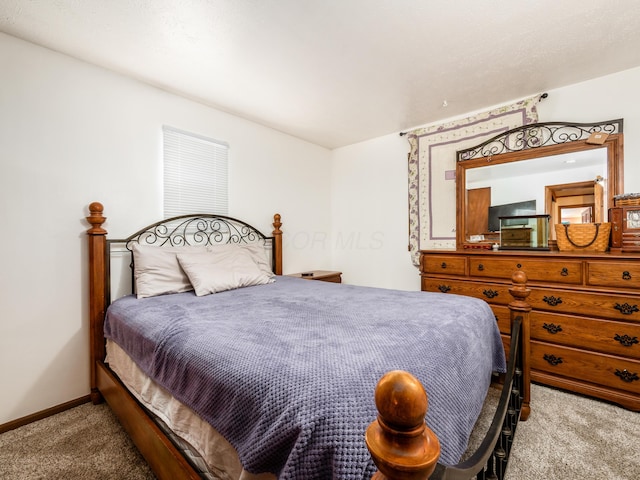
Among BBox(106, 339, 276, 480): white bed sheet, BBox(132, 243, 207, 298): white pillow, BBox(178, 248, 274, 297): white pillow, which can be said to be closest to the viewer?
BBox(106, 339, 276, 480): white bed sheet

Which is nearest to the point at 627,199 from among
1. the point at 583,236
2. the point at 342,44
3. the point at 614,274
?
the point at 583,236

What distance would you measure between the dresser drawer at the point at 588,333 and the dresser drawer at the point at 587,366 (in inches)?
1.8

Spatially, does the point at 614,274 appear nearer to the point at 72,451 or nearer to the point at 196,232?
the point at 196,232

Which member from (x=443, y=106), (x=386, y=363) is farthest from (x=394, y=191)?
(x=386, y=363)

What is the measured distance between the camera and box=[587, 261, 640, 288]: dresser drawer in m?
1.87

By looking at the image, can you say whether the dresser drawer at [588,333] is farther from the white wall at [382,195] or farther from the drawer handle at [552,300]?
the white wall at [382,195]

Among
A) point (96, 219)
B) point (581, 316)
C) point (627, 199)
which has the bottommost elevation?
point (581, 316)

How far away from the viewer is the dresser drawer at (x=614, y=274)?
6.15ft

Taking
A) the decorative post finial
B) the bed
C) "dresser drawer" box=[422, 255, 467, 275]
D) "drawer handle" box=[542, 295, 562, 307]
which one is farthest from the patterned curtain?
the decorative post finial

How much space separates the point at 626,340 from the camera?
6.17 feet

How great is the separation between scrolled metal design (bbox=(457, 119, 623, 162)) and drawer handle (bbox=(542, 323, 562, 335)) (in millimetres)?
1519

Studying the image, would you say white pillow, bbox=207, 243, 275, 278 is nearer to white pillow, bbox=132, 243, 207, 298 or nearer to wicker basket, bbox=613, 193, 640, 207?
white pillow, bbox=132, 243, 207, 298

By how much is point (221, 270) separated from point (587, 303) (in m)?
2.61

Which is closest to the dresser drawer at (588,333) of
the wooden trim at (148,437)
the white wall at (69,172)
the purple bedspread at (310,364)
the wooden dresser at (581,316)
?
the wooden dresser at (581,316)
